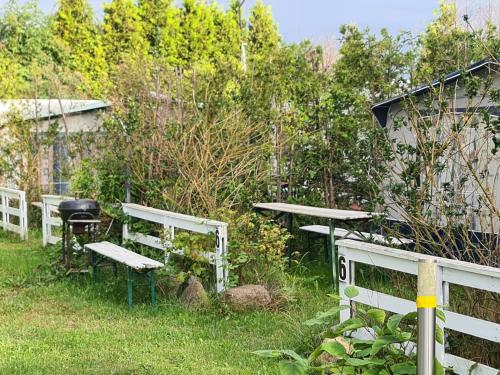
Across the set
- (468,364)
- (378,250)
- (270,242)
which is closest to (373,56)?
(270,242)

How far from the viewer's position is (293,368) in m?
4.54

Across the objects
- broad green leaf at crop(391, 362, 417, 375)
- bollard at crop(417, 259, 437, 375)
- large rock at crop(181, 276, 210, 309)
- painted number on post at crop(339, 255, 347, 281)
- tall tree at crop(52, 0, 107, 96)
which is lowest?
large rock at crop(181, 276, 210, 309)

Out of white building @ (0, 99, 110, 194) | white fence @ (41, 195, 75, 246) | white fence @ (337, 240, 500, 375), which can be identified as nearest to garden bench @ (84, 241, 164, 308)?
white fence @ (337, 240, 500, 375)

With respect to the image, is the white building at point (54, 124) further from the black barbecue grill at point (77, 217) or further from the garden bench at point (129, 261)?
the garden bench at point (129, 261)

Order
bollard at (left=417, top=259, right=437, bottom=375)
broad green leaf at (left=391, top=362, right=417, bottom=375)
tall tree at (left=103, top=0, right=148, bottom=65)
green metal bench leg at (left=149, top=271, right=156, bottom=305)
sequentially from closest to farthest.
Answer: bollard at (left=417, top=259, right=437, bottom=375), broad green leaf at (left=391, top=362, right=417, bottom=375), green metal bench leg at (left=149, top=271, right=156, bottom=305), tall tree at (left=103, top=0, right=148, bottom=65)

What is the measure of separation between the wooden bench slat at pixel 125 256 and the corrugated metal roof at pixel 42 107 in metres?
7.79

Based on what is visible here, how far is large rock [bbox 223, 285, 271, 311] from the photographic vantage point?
309 inches

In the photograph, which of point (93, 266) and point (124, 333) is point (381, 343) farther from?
point (93, 266)

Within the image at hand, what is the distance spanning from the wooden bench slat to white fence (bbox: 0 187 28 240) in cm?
556

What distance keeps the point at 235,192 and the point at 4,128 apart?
29.7 feet

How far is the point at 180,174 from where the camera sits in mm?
10180

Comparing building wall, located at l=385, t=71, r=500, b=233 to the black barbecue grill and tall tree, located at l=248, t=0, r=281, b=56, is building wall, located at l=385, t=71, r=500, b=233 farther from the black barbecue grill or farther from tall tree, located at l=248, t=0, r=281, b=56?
tall tree, located at l=248, t=0, r=281, b=56

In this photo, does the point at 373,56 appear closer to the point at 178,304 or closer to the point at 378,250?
the point at 178,304

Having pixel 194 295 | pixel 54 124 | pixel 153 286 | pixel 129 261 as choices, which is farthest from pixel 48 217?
pixel 194 295
